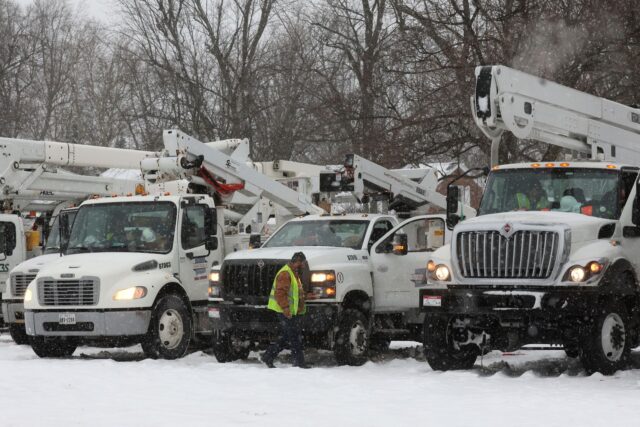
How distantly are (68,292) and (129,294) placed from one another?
864 millimetres

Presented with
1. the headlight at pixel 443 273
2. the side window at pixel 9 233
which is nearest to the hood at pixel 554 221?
the headlight at pixel 443 273

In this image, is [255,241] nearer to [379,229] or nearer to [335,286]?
[379,229]

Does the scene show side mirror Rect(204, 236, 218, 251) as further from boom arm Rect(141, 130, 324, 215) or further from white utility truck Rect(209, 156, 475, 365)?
boom arm Rect(141, 130, 324, 215)

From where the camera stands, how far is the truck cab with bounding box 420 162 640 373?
1280 cm

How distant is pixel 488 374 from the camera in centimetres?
1362

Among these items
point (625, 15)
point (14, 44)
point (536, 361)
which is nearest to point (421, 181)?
point (625, 15)

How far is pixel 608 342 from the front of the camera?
42.6 ft

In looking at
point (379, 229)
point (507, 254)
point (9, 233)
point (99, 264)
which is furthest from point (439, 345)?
point (9, 233)

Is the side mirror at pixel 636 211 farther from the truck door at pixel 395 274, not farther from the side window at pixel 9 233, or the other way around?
the side window at pixel 9 233

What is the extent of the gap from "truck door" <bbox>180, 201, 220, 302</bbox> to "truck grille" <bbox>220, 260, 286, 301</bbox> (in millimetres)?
1566

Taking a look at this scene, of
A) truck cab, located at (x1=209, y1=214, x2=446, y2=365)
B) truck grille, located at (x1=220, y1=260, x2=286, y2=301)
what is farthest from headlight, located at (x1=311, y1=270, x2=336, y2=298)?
truck grille, located at (x1=220, y1=260, x2=286, y2=301)

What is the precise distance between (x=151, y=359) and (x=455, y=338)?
4.37 meters

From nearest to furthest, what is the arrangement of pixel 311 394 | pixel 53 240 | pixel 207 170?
1. pixel 311 394
2. pixel 207 170
3. pixel 53 240

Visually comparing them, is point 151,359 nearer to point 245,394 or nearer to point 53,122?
point 245,394
